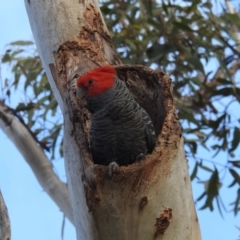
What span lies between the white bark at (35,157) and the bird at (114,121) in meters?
0.92

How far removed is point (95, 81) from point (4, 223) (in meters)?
0.60

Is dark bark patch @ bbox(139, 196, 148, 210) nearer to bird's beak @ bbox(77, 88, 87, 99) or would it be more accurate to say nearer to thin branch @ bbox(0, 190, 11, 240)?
thin branch @ bbox(0, 190, 11, 240)

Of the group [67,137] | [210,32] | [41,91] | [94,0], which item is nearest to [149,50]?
[210,32]

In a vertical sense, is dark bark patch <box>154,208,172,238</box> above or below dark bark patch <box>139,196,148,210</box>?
below

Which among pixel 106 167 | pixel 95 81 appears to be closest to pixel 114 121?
pixel 95 81

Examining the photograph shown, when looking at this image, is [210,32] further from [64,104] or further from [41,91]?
[64,104]

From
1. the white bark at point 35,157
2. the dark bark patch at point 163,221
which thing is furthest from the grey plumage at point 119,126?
the white bark at point 35,157

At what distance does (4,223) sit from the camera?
1522mm

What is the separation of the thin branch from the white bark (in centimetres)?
118

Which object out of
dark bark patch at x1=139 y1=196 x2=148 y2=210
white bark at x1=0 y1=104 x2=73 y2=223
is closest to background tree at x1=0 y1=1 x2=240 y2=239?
white bark at x1=0 y1=104 x2=73 y2=223

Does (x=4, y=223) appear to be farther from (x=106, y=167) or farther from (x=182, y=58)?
(x=182, y=58)

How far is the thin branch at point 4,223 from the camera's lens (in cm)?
150

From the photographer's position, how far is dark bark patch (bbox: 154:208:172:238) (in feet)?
4.78

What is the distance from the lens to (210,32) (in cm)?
333
